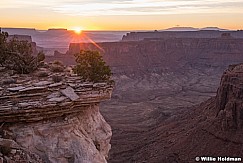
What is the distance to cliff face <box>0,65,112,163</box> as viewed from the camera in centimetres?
1066

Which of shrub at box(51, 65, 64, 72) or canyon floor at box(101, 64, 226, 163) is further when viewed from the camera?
canyon floor at box(101, 64, 226, 163)

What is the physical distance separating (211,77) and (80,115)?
85.4 meters

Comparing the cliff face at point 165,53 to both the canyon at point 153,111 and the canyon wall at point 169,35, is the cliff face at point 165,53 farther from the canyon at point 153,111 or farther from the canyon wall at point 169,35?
the canyon wall at point 169,35

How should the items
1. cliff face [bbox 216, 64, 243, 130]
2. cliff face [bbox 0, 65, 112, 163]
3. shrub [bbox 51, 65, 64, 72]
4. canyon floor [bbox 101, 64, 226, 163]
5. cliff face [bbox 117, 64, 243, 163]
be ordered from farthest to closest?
canyon floor [bbox 101, 64, 226, 163] < cliff face [bbox 216, 64, 243, 130] < cliff face [bbox 117, 64, 243, 163] < shrub [bbox 51, 65, 64, 72] < cliff face [bbox 0, 65, 112, 163]

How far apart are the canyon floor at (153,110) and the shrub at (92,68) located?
682 inches

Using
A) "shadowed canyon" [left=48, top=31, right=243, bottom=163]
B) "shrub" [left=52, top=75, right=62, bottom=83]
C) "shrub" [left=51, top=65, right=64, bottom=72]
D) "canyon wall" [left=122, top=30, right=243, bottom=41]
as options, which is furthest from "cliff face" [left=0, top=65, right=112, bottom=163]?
"canyon wall" [left=122, top=30, right=243, bottom=41]

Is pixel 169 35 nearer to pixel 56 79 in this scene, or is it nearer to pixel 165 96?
pixel 165 96

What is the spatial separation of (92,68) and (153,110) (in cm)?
4575

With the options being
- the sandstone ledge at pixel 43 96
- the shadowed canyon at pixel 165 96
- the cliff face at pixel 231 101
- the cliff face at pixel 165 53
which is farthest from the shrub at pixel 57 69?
the cliff face at pixel 165 53

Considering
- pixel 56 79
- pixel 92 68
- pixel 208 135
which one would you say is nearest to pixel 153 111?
pixel 208 135

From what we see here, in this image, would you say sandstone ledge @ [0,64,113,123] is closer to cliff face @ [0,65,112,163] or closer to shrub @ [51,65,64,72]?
cliff face @ [0,65,112,163]

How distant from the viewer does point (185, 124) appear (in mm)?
39125

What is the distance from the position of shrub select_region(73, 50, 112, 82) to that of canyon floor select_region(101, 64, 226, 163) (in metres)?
17.3

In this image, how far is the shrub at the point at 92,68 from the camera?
44.1 ft
